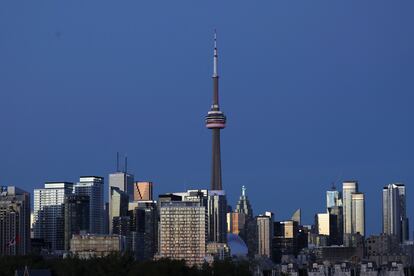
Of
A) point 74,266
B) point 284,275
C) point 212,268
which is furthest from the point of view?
point 284,275

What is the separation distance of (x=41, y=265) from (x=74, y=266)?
7186mm

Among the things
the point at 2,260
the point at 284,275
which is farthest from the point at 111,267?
the point at 284,275

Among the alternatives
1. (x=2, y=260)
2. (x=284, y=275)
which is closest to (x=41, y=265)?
(x=2, y=260)

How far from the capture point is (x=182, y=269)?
451 ft

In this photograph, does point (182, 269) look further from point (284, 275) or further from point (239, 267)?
point (284, 275)

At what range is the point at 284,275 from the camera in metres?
198

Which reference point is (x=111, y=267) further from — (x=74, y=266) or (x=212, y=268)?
(x=212, y=268)

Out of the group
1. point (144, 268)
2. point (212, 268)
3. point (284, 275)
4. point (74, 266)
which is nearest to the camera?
point (144, 268)

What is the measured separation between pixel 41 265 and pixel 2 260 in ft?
17.0

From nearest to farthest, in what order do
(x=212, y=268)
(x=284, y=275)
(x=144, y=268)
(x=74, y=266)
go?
(x=144, y=268)
(x=74, y=266)
(x=212, y=268)
(x=284, y=275)

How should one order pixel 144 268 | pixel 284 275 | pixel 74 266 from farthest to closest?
pixel 284 275 → pixel 74 266 → pixel 144 268

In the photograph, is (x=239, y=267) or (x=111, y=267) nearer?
(x=111, y=267)

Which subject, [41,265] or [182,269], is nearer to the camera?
[182,269]

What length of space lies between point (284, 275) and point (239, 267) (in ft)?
141
